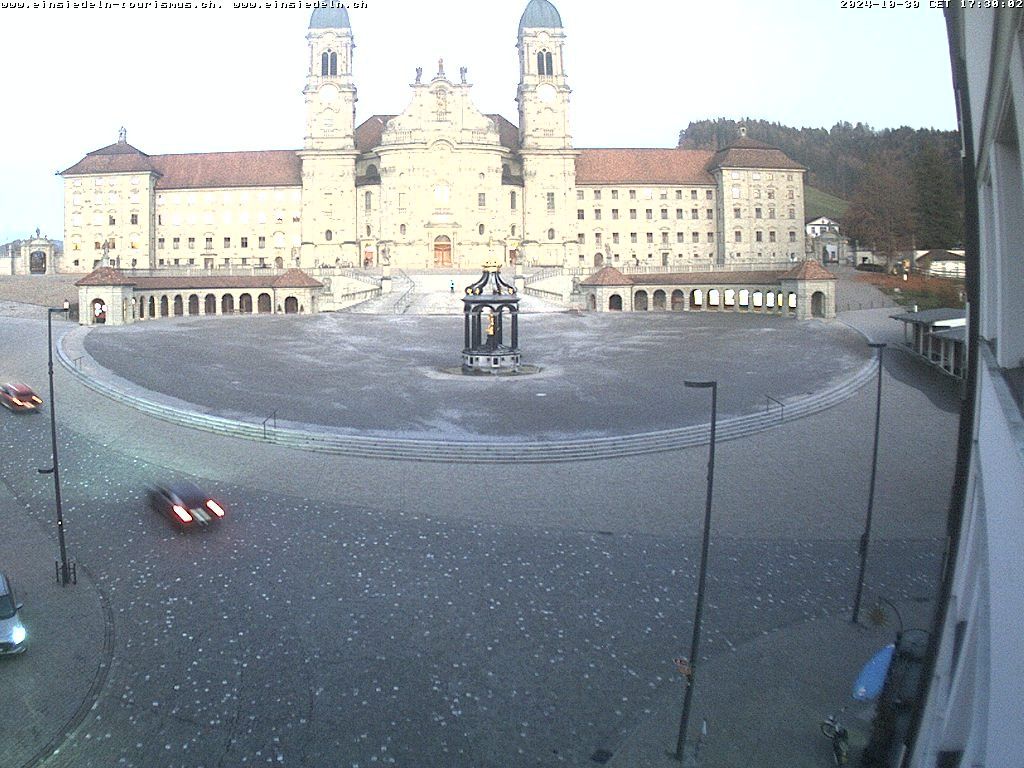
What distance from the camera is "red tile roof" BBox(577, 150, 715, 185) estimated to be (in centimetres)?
10294

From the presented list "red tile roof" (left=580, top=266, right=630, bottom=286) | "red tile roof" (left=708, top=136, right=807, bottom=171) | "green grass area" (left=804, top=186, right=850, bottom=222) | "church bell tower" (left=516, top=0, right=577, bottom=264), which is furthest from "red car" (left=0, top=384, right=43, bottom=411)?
"green grass area" (left=804, top=186, right=850, bottom=222)

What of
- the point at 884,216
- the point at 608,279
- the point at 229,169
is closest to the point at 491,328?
the point at 608,279

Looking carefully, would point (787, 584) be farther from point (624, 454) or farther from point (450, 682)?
point (624, 454)

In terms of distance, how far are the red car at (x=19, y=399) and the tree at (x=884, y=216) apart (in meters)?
77.9

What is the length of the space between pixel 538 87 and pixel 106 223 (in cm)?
5448

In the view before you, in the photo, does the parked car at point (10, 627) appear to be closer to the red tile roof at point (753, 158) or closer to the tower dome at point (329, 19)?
the tower dome at point (329, 19)

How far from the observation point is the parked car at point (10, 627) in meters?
14.4

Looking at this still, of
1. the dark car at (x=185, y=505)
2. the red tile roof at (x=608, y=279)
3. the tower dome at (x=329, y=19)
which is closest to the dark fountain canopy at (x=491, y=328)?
the dark car at (x=185, y=505)

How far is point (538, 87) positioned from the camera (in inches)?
3834

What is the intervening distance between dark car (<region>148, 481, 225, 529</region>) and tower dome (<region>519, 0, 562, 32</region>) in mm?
90324

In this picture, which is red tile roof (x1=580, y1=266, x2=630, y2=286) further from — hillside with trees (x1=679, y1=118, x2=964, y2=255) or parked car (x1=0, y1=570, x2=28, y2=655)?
parked car (x1=0, y1=570, x2=28, y2=655)

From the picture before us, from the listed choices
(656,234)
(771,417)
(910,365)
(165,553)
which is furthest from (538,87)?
(165,553)

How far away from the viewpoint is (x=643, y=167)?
104750mm

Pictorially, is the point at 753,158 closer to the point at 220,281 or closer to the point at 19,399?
the point at 220,281
